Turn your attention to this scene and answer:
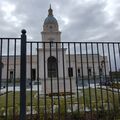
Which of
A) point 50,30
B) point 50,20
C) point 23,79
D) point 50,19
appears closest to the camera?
point 23,79

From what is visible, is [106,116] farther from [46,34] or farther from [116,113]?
[46,34]

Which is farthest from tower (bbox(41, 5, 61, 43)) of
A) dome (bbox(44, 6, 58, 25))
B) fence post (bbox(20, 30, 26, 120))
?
fence post (bbox(20, 30, 26, 120))

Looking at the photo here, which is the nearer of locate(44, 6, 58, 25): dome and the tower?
the tower

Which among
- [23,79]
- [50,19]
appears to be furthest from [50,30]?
[23,79]

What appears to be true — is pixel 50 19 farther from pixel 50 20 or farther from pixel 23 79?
pixel 23 79

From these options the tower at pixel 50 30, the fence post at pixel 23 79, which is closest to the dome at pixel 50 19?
the tower at pixel 50 30

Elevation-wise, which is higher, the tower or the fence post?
the tower

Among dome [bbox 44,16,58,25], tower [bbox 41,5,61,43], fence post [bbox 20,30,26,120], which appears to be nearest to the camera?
fence post [bbox 20,30,26,120]

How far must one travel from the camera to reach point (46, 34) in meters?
17.6

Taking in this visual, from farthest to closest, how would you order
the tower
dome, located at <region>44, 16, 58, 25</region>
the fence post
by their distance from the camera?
dome, located at <region>44, 16, 58, 25</region>
the tower
the fence post

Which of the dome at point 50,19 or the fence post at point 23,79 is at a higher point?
the dome at point 50,19

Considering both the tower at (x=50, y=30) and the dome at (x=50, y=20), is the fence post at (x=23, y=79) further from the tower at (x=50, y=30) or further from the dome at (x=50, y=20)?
the dome at (x=50, y=20)

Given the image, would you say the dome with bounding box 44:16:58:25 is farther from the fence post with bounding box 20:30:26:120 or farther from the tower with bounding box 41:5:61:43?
the fence post with bounding box 20:30:26:120

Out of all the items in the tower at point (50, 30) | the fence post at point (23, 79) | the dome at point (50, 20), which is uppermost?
the dome at point (50, 20)
